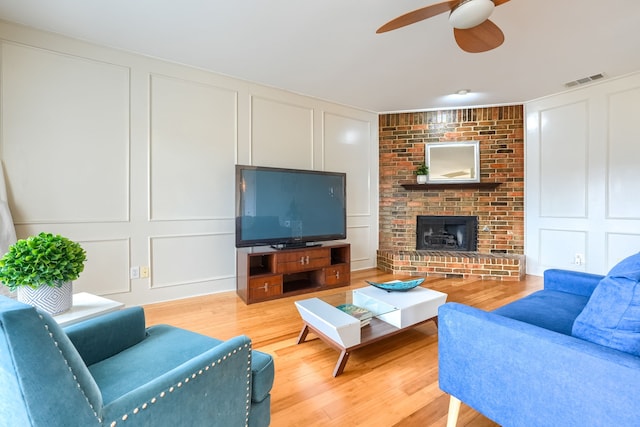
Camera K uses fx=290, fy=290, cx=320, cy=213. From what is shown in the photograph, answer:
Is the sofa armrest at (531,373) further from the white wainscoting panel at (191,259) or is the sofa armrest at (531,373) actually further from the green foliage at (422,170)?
the green foliage at (422,170)

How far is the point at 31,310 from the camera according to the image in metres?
0.59

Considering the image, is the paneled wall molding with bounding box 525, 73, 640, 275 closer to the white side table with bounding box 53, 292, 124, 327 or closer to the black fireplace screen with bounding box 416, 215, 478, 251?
the black fireplace screen with bounding box 416, 215, 478, 251

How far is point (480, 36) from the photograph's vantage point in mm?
1945

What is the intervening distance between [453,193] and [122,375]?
4.28 metres

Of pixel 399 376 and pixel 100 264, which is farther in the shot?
pixel 100 264

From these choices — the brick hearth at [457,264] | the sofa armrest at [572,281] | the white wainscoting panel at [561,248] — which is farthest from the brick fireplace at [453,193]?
the sofa armrest at [572,281]

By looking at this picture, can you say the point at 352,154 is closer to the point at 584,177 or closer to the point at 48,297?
the point at 584,177

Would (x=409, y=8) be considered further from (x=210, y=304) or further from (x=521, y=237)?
(x=521, y=237)

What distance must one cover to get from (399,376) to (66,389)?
1.57 meters

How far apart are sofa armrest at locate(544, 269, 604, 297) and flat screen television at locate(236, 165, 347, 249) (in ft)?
7.00

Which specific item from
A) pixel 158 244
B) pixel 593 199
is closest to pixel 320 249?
pixel 158 244

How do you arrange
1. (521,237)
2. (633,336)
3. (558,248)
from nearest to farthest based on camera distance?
1. (633,336)
2. (558,248)
3. (521,237)

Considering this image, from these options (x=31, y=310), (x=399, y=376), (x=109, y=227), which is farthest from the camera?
(x=109, y=227)

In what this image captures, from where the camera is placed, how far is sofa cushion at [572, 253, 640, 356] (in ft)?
2.87
